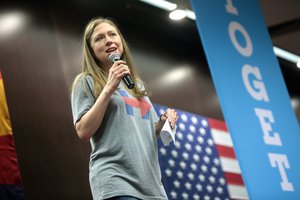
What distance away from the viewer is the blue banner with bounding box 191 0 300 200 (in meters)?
1.49

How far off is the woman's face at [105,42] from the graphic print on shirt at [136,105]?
165 millimetres

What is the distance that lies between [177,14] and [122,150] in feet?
11.4

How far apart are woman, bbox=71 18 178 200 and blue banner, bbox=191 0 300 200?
0.35 meters

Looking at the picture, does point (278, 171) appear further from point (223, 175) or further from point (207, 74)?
point (207, 74)

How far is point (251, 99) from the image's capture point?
5.29ft

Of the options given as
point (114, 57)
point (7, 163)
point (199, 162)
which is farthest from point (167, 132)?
point (199, 162)

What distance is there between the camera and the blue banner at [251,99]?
1492 mm

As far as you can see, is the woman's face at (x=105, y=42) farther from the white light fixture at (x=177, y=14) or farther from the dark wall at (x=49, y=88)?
the white light fixture at (x=177, y=14)

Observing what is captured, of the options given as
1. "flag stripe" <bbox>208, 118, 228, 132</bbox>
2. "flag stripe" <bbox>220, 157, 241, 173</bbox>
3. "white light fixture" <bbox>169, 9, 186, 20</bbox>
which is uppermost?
"white light fixture" <bbox>169, 9, 186, 20</bbox>

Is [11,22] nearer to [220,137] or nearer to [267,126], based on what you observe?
[220,137]

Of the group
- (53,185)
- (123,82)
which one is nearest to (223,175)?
(53,185)

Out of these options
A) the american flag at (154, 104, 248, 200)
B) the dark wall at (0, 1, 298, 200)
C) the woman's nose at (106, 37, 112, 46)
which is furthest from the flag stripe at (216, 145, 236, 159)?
the woman's nose at (106, 37, 112, 46)

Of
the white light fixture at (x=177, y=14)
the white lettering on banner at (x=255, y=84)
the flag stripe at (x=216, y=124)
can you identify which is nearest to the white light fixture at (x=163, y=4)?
the white light fixture at (x=177, y=14)

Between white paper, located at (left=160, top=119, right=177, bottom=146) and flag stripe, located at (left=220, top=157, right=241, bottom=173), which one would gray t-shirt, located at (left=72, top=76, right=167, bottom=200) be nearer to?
white paper, located at (left=160, top=119, right=177, bottom=146)
